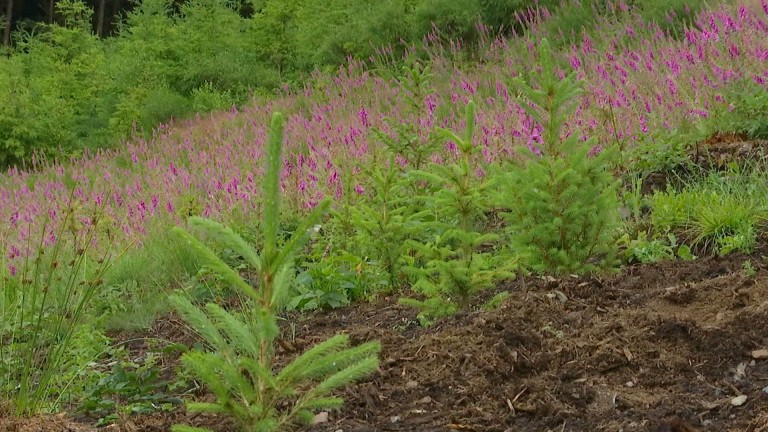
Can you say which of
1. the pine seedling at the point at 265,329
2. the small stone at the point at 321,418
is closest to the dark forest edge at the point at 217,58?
the small stone at the point at 321,418

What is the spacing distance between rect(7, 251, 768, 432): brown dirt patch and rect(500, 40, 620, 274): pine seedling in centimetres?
26

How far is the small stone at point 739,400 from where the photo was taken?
7.32 feet

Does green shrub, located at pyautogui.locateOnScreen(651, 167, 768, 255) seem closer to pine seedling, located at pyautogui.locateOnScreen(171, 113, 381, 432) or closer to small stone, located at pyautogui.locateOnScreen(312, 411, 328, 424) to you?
small stone, located at pyautogui.locateOnScreen(312, 411, 328, 424)

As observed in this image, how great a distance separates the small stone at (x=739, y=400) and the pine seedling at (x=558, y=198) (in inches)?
51.0

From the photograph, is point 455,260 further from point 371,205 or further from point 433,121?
point 433,121

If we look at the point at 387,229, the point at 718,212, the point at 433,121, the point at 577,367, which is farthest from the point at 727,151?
the point at 577,367

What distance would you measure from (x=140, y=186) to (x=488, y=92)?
3.63 meters

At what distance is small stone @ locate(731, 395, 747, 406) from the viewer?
2.23 m

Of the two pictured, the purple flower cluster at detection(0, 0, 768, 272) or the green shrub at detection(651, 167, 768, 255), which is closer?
the green shrub at detection(651, 167, 768, 255)

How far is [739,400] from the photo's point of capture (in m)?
2.25

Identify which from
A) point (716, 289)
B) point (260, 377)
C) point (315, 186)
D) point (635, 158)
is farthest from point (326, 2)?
point (260, 377)

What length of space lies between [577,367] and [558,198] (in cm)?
106

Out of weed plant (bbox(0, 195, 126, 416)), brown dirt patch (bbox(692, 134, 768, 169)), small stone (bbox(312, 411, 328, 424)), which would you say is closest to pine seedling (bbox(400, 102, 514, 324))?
small stone (bbox(312, 411, 328, 424))

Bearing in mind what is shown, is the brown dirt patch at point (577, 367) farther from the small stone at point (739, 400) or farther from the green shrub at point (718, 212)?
A: the green shrub at point (718, 212)
